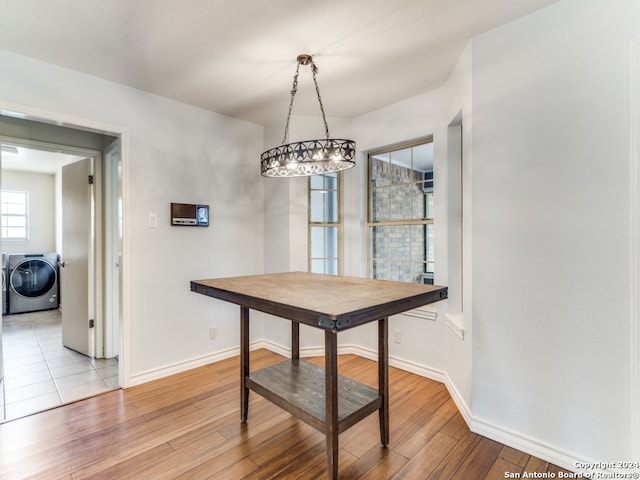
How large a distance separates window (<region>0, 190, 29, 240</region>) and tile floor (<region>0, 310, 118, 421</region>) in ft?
7.81

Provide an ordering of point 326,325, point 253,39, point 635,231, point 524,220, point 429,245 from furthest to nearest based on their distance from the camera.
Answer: point 429,245 < point 253,39 < point 524,220 < point 635,231 < point 326,325

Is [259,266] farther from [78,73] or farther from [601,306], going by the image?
[601,306]

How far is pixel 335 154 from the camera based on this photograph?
187 centimetres

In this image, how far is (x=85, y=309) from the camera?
3348 millimetres

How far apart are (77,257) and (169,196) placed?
1.44m

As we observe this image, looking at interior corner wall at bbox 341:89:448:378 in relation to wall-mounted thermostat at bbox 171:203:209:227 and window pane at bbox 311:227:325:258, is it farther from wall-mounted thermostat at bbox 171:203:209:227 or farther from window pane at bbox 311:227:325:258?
wall-mounted thermostat at bbox 171:203:209:227

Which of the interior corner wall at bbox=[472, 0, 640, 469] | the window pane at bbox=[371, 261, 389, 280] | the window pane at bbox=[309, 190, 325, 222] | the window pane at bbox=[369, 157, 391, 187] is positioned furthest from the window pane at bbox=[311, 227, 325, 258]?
the interior corner wall at bbox=[472, 0, 640, 469]

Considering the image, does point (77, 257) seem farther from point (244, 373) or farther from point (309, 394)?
point (309, 394)

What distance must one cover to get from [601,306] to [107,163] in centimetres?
401

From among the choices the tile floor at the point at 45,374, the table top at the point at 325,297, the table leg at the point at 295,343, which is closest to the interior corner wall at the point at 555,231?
the table top at the point at 325,297

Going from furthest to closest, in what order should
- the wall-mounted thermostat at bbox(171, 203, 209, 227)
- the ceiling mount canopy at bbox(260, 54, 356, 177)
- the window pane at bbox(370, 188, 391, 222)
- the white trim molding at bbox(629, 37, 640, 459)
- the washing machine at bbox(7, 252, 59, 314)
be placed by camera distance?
the washing machine at bbox(7, 252, 59, 314) < the window pane at bbox(370, 188, 391, 222) < the wall-mounted thermostat at bbox(171, 203, 209, 227) < the ceiling mount canopy at bbox(260, 54, 356, 177) < the white trim molding at bbox(629, 37, 640, 459)

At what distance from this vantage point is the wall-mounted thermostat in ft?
9.64

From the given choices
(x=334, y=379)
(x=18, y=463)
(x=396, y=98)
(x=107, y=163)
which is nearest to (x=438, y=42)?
(x=396, y=98)

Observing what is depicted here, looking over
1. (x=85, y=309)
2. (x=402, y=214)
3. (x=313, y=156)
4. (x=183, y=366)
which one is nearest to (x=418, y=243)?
(x=402, y=214)
